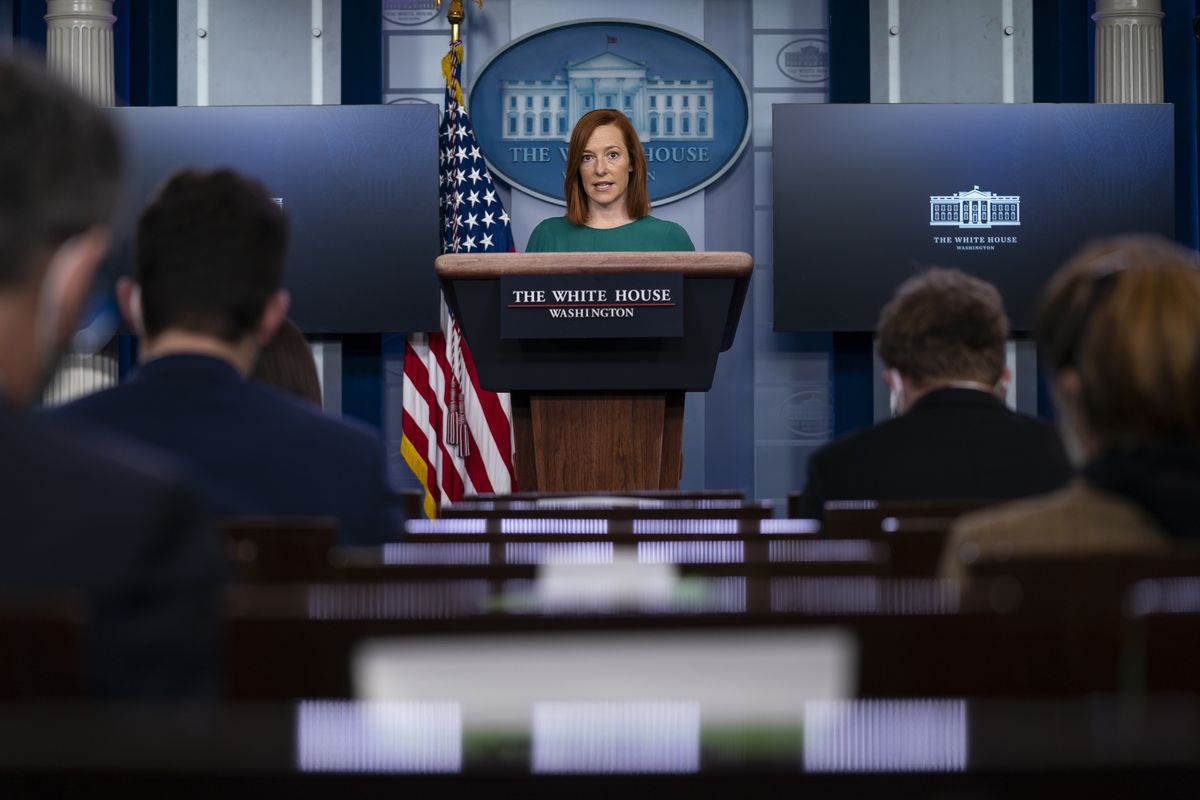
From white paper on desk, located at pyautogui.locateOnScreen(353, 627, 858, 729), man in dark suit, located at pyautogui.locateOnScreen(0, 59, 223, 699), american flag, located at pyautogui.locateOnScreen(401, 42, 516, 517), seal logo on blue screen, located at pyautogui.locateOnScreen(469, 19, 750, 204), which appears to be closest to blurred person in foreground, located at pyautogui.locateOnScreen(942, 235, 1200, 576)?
white paper on desk, located at pyautogui.locateOnScreen(353, 627, 858, 729)

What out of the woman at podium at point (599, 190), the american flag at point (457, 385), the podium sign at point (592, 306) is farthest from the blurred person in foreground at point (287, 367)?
the american flag at point (457, 385)

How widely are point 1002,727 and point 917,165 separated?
21.9 ft

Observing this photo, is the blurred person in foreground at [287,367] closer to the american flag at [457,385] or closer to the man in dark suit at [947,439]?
the man in dark suit at [947,439]

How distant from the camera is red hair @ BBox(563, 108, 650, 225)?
200 inches

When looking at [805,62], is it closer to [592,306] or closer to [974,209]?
[974,209]

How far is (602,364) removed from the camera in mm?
3906

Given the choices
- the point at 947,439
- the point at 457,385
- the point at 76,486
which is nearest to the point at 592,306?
the point at 947,439

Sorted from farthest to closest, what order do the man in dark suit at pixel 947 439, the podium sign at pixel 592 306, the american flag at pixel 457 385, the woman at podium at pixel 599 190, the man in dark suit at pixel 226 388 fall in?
the american flag at pixel 457 385
the woman at podium at pixel 599 190
the podium sign at pixel 592 306
the man in dark suit at pixel 947 439
the man in dark suit at pixel 226 388

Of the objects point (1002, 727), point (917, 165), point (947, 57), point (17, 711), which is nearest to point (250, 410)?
point (17, 711)

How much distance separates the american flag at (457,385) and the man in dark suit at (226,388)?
4635 millimetres

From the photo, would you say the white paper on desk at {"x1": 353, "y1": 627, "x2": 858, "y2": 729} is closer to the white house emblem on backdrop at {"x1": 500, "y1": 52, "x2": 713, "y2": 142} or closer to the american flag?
the american flag

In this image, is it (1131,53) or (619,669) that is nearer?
(619,669)

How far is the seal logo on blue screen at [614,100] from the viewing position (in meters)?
7.37

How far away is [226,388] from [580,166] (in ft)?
11.4
